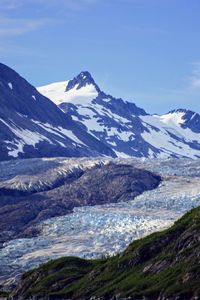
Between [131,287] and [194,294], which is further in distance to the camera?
[131,287]

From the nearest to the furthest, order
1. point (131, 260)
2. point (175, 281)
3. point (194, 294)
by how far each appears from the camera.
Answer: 1. point (194, 294)
2. point (175, 281)
3. point (131, 260)

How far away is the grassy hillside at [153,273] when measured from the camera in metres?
168

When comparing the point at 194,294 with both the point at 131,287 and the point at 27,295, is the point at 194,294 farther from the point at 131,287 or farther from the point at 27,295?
the point at 27,295

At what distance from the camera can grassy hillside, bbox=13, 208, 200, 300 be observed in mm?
167750

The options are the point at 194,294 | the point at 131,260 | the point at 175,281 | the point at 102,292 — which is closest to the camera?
the point at 194,294

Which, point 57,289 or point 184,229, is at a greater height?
point 184,229

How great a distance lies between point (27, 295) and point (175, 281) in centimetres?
3941

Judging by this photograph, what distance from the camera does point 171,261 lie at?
597 feet

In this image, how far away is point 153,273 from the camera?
181000mm

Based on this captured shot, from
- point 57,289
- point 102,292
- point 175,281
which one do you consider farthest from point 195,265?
point 57,289

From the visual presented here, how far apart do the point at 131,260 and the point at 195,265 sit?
24196mm

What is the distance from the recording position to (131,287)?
177 meters

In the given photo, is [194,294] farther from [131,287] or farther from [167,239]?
[167,239]

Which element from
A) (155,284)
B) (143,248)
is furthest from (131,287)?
(143,248)
